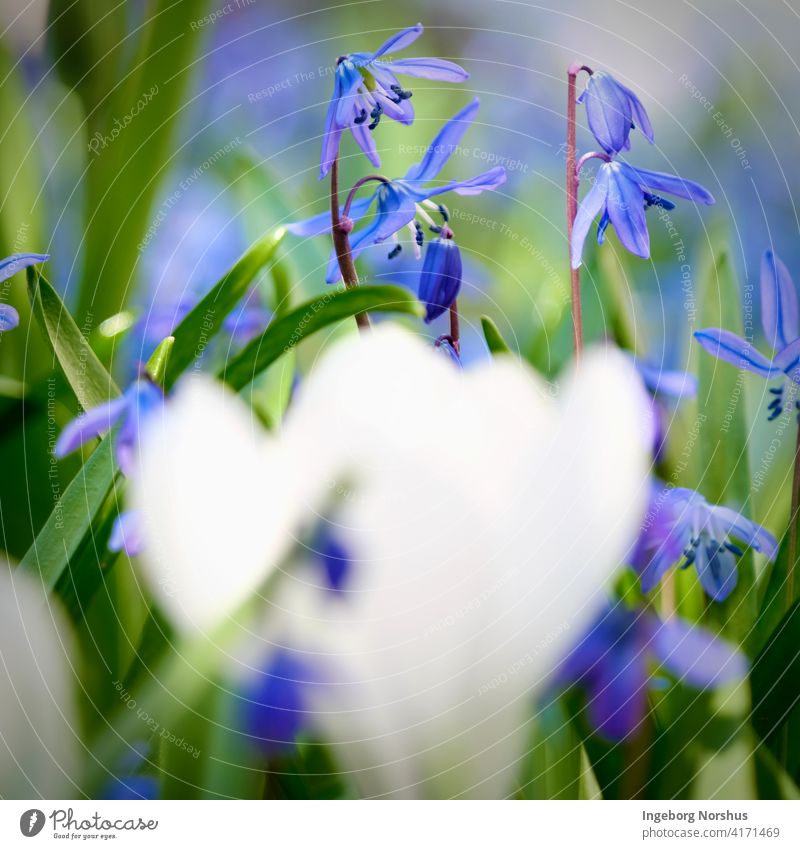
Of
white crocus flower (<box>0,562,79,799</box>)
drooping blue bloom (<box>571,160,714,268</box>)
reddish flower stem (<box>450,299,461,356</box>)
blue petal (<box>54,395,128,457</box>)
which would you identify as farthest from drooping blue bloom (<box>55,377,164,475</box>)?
drooping blue bloom (<box>571,160,714,268</box>)

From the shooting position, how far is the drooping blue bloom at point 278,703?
56 centimetres

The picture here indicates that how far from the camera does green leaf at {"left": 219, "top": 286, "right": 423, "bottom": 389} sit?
0.56 metres

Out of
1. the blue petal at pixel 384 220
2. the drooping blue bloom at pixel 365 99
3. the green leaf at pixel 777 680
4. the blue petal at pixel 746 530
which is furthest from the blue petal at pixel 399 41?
the green leaf at pixel 777 680

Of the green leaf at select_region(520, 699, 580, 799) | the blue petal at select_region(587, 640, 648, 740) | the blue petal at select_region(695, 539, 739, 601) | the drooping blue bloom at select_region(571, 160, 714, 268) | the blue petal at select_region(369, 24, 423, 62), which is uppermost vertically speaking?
the blue petal at select_region(369, 24, 423, 62)

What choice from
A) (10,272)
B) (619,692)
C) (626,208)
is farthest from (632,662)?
(10,272)

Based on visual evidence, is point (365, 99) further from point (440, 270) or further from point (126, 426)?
point (126, 426)

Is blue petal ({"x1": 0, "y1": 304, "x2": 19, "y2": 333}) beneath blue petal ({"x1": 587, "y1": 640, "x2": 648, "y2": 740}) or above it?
above

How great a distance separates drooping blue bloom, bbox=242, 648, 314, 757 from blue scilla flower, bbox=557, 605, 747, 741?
0.62 ft

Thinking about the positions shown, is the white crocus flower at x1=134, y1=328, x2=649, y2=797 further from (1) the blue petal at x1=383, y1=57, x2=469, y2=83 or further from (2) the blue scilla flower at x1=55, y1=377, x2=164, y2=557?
(1) the blue petal at x1=383, y1=57, x2=469, y2=83

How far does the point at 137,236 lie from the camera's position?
1.92 ft

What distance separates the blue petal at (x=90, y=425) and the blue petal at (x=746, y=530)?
444 mm
